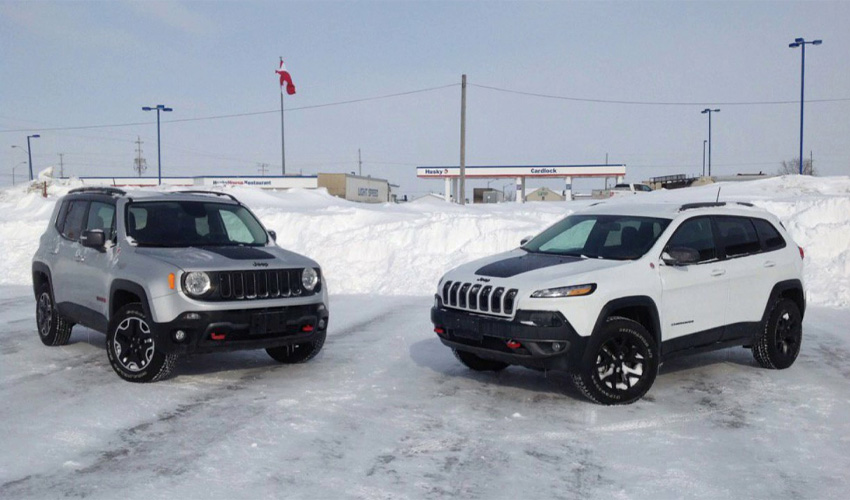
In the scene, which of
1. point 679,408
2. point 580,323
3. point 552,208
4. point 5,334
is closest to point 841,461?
point 679,408

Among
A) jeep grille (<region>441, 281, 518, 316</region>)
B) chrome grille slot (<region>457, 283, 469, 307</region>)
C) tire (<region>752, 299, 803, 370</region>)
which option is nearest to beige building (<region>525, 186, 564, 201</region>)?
tire (<region>752, 299, 803, 370</region>)

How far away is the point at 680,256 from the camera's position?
6777 mm

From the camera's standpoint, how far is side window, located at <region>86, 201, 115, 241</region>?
8.02 metres

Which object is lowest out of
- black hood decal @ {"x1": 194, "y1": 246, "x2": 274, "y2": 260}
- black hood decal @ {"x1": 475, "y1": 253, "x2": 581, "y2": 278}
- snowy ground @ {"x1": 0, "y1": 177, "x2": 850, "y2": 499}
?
snowy ground @ {"x1": 0, "y1": 177, "x2": 850, "y2": 499}

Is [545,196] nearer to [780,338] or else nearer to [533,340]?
[780,338]

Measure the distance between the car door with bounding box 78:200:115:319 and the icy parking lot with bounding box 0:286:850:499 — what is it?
74 centimetres

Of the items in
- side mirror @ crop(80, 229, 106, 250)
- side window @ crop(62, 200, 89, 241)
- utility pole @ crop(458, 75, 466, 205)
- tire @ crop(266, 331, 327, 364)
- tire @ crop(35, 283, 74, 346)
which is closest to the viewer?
side mirror @ crop(80, 229, 106, 250)

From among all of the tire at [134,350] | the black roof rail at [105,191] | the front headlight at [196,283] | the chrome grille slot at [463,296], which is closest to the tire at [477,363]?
the chrome grille slot at [463,296]

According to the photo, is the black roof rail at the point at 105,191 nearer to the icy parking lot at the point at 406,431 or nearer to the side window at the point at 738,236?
the icy parking lot at the point at 406,431

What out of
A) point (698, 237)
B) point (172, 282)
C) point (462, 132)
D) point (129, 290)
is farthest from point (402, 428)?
point (462, 132)

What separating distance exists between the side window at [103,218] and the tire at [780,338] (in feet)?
22.9

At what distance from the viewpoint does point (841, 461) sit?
5164 millimetres

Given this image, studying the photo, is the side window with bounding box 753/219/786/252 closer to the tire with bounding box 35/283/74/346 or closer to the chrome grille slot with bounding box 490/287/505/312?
the chrome grille slot with bounding box 490/287/505/312

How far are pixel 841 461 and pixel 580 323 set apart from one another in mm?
2100
